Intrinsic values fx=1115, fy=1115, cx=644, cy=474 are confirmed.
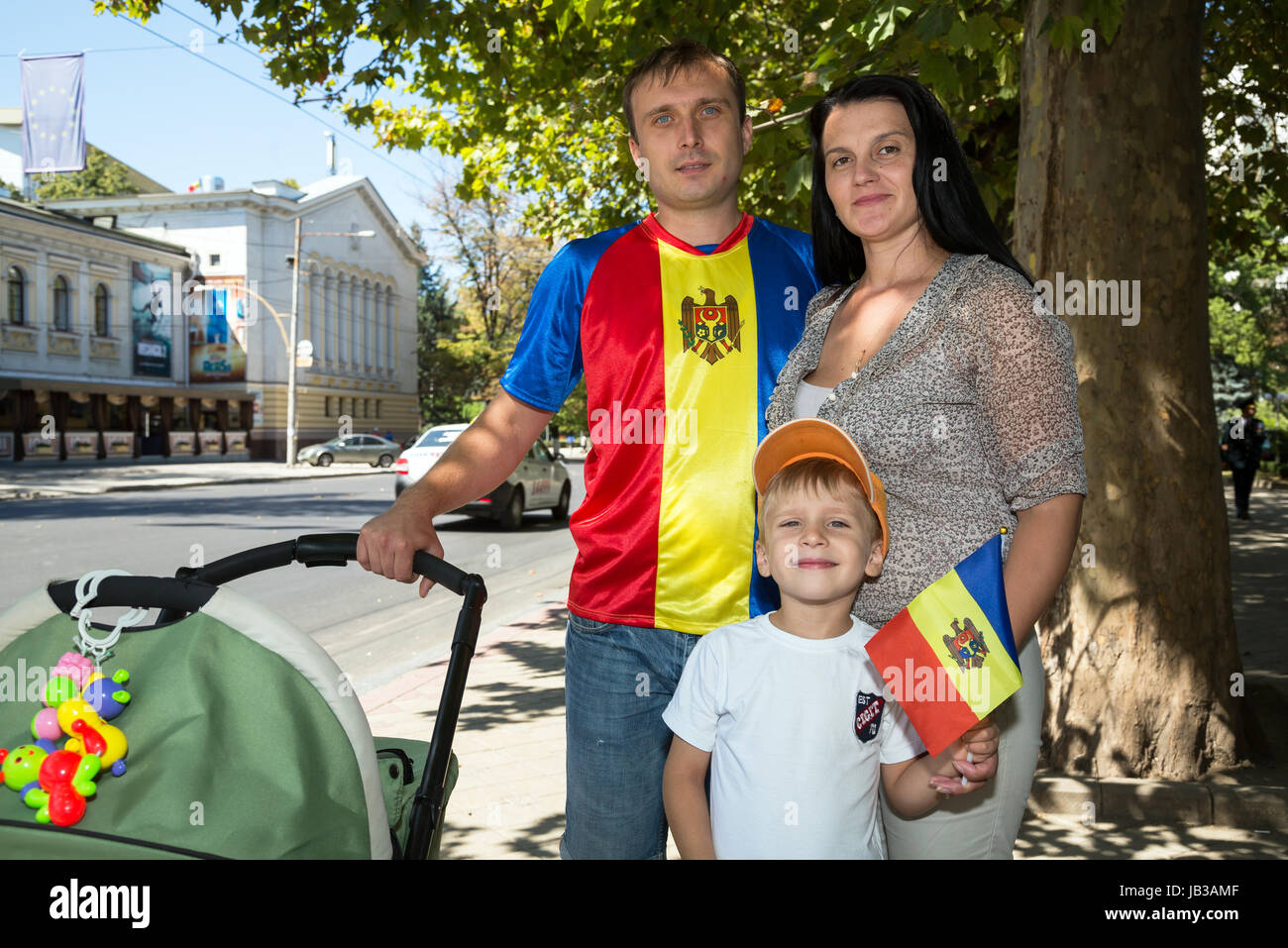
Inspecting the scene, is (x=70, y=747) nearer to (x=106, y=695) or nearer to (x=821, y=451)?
(x=106, y=695)

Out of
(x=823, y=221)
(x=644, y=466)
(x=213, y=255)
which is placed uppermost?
(x=213, y=255)

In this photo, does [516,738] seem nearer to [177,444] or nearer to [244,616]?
[244,616]

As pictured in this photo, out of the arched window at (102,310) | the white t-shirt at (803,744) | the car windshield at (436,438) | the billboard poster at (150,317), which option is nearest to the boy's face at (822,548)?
the white t-shirt at (803,744)

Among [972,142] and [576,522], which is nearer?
[576,522]

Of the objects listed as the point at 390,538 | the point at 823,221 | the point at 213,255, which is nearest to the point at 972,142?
the point at 823,221

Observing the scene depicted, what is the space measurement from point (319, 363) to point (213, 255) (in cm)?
691

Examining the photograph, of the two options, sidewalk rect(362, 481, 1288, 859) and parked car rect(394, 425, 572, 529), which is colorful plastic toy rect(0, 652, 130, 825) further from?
parked car rect(394, 425, 572, 529)

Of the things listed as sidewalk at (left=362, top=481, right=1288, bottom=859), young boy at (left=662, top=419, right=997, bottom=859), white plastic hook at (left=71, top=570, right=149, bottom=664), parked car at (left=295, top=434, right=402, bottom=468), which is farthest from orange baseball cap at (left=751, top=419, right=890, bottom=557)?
parked car at (left=295, top=434, right=402, bottom=468)

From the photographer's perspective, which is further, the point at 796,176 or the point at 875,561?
the point at 796,176

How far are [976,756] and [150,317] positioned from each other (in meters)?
47.9

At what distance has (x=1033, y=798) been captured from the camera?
4746 millimetres

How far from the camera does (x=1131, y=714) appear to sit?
4.77 metres

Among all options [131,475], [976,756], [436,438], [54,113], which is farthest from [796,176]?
[131,475]

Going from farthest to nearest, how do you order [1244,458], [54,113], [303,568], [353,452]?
[353,452], [1244,458], [54,113], [303,568]
